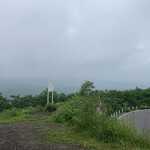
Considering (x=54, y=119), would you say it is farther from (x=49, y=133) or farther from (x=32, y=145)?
(x=32, y=145)

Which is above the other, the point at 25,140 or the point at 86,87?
the point at 86,87

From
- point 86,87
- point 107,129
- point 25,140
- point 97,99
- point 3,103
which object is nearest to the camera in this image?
point 25,140

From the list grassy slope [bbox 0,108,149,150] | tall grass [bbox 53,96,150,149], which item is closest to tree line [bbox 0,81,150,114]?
tall grass [bbox 53,96,150,149]

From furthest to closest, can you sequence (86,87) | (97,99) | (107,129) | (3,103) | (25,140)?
(86,87) < (3,103) < (97,99) < (107,129) < (25,140)

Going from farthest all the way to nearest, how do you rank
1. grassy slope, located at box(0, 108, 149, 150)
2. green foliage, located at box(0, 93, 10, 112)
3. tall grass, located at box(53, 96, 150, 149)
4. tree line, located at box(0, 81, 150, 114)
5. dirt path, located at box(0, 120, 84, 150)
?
tree line, located at box(0, 81, 150, 114), green foliage, located at box(0, 93, 10, 112), tall grass, located at box(53, 96, 150, 149), grassy slope, located at box(0, 108, 149, 150), dirt path, located at box(0, 120, 84, 150)

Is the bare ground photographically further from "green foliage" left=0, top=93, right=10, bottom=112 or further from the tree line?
"green foliage" left=0, top=93, right=10, bottom=112

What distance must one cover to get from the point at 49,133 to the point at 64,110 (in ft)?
6.83

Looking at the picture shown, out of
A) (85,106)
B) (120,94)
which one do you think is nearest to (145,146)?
(85,106)

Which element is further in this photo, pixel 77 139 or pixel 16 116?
pixel 16 116

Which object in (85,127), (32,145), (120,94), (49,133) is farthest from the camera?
(120,94)

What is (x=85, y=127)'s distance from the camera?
5.37 m

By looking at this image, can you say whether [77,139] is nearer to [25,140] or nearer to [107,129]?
[107,129]

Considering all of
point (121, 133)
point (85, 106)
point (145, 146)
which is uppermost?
point (85, 106)

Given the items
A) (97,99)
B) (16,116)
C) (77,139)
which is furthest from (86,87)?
(77,139)
